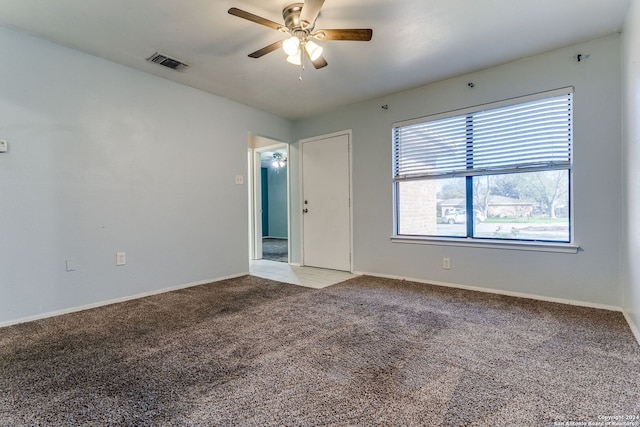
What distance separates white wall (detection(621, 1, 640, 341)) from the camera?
2.10 meters

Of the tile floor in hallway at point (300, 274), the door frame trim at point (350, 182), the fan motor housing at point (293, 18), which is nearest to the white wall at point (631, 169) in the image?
the fan motor housing at point (293, 18)

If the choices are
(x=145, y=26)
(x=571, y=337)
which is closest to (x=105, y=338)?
(x=145, y=26)

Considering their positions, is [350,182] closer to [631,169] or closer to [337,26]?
[337,26]

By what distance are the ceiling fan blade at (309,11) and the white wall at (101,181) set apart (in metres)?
2.11

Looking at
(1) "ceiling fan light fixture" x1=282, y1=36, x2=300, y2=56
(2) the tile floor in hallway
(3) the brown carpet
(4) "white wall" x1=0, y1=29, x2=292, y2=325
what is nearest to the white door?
(2) the tile floor in hallway

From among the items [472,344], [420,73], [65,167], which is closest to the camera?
[472,344]

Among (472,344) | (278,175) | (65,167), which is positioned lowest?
(472,344)

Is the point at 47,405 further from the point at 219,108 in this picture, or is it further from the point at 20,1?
the point at 219,108

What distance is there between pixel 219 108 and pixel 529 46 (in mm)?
3482

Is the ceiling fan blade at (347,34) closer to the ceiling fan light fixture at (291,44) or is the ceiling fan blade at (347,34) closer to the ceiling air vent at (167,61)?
the ceiling fan light fixture at (291,44)

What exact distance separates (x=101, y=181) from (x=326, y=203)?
2867 mm

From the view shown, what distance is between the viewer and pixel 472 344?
2.05 m

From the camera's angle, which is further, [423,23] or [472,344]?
Answer: [423,23]

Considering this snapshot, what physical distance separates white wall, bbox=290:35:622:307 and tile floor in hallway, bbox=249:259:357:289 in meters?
0.53
